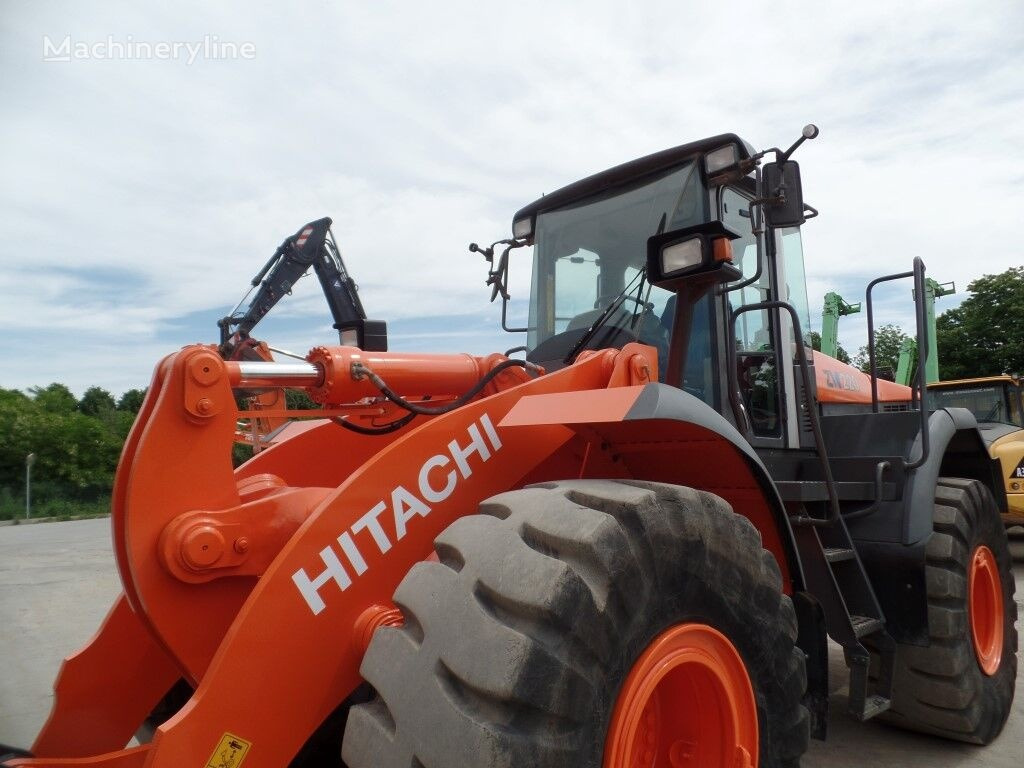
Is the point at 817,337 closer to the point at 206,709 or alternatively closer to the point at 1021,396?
the point at 206,709

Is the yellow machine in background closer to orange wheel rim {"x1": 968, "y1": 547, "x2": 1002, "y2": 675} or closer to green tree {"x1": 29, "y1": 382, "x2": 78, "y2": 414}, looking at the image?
orange wheel rim {"x1": 968, "y1": 547, "x2": 1002, "y2": 675}

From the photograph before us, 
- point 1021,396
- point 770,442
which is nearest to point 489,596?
point 770,442

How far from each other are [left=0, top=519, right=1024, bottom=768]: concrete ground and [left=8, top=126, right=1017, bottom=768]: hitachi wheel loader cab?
0.77 ft

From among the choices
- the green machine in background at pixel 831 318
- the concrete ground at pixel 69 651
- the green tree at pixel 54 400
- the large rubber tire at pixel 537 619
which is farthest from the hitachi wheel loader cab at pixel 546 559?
the green tree at pixel 54 400

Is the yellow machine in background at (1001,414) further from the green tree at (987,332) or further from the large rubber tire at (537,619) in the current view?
the green tree at (987,332)

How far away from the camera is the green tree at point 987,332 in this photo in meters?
34.3

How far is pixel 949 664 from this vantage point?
3.63 meters

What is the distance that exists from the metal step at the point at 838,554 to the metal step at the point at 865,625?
26 centimetres

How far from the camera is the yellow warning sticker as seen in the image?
1.80 m

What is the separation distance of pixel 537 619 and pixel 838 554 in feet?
7.28

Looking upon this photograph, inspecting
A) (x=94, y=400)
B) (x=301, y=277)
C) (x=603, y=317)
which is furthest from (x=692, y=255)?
(x=94, y=400)

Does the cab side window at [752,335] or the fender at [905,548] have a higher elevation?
the cab side window at [752,335]

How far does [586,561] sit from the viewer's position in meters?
1.83

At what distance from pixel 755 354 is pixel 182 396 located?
2.59 meters
